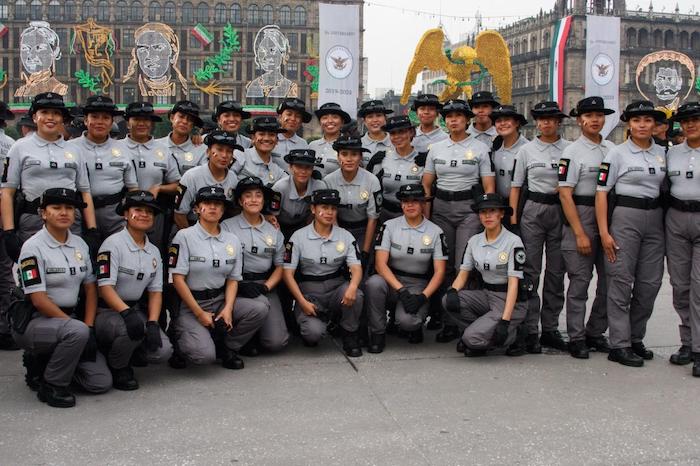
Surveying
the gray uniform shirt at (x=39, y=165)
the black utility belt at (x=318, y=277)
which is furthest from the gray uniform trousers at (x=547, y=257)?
the gray uniform shirt at (x=39, y=165)

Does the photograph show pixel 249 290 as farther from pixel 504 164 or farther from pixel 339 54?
pixel 339 54

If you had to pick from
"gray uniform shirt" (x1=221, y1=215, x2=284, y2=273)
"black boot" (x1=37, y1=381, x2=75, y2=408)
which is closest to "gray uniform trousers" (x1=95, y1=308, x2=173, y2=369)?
"black boot" (x1=37, y1=381, x2=75, y2=408)

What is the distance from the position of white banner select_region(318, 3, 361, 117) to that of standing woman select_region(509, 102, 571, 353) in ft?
22.1

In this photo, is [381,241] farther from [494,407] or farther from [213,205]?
[494,407]

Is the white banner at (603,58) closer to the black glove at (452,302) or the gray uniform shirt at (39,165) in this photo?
the black glove at (452,302)

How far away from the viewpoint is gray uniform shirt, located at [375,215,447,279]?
20.6ft

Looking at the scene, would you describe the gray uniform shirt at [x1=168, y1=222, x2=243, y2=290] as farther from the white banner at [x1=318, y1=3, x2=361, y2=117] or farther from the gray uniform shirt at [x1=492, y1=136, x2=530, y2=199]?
the white banner at [x1=318, y1=3, x2=361, y2=117]

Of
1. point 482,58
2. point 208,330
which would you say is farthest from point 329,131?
point 482,58

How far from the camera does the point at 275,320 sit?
5.95m

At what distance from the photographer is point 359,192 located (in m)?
6.63

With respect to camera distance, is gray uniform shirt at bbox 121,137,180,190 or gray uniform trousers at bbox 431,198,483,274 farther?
gray uniform trousers at bbox 431,198,483,274

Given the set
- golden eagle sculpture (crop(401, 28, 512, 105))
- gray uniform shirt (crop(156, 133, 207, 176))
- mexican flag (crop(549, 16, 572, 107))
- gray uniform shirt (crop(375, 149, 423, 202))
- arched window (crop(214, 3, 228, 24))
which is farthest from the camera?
arched window (crop(214, 3, 228, 24))

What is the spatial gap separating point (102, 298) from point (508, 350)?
306cm

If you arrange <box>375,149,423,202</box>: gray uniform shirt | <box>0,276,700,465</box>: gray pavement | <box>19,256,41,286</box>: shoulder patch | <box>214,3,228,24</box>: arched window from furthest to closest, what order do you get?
<box>214,3,228,24</box>: arched window → <box>375,149,423,202</box>: gray uniform shirt → <box>19,256,41,286</box>: shoulder patch → <box>0,276,700,465</box>: gray pavement
